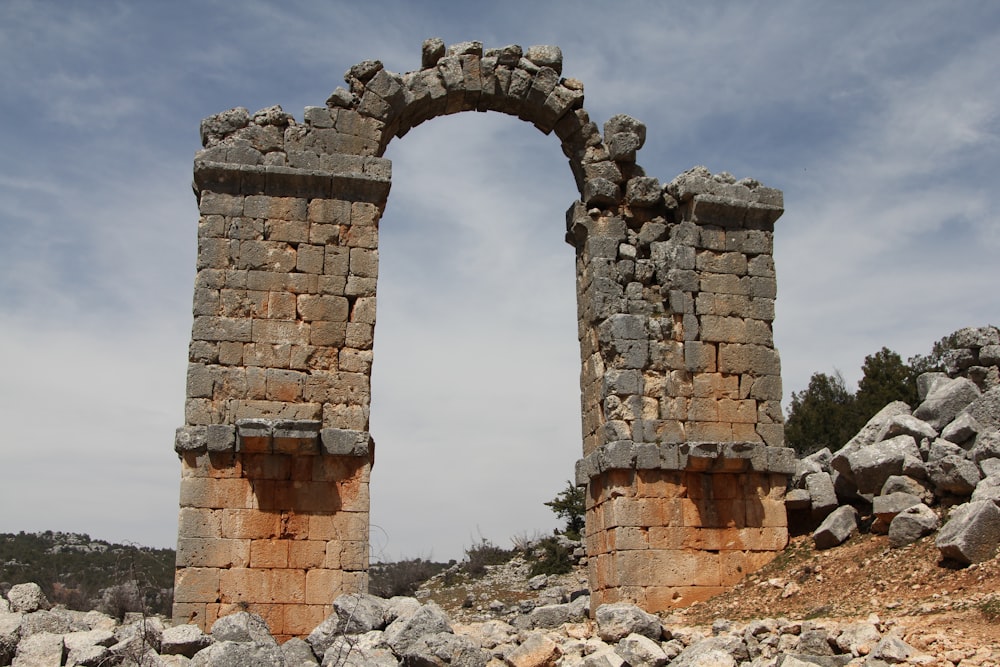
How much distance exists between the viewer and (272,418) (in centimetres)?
984

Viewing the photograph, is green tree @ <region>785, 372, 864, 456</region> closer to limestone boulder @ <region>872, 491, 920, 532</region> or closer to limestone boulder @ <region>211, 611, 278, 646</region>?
limestone boulder @ <region>872, 491, 920, 532</region>

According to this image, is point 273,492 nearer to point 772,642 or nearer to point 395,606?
point 395,606

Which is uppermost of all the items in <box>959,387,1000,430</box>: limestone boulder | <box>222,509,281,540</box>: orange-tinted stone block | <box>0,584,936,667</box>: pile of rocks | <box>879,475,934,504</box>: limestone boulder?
<box>959,387,1000,430</box>: limestone boulder

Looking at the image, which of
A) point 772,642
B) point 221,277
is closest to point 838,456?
point 772,642

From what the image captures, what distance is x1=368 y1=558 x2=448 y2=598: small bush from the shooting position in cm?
2032

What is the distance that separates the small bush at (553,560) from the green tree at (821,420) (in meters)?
4.72

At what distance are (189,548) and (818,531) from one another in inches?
241

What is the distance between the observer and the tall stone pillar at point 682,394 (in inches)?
408

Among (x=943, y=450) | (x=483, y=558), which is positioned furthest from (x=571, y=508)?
(x=943, y=450)

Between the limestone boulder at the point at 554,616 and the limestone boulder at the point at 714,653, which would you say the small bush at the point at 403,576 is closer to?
the limestone boulder at the point at 554,616

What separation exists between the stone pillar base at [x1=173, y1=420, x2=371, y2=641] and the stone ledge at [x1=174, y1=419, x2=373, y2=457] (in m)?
0.01

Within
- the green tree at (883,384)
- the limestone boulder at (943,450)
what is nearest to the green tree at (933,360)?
the green tree at (883,384)

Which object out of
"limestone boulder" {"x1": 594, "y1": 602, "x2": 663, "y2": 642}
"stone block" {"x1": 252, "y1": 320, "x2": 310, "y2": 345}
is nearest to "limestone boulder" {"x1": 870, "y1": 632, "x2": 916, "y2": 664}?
"limestone boulder" {"x1": 594, "y1": 602, "x2": 663, "y2": 642}

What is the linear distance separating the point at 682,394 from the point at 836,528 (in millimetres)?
2011
